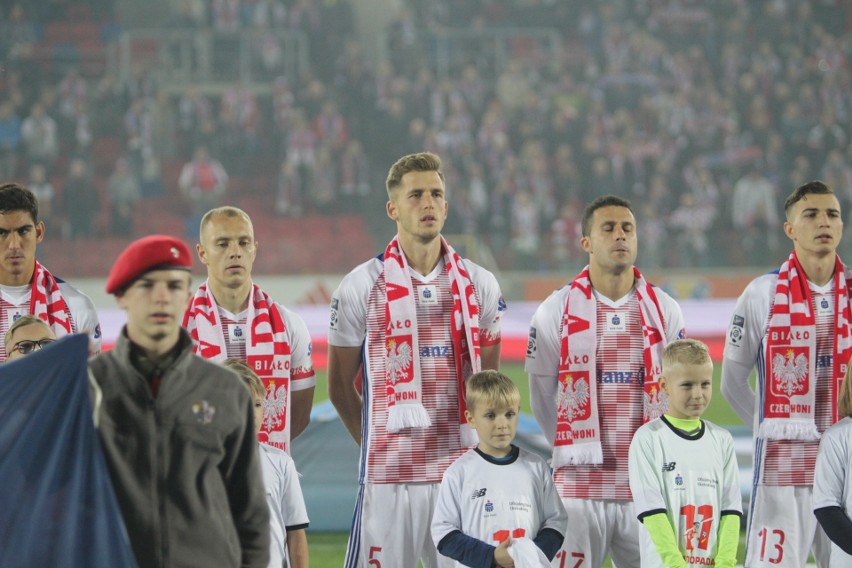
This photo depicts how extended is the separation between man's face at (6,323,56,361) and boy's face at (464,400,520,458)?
66.1 inches

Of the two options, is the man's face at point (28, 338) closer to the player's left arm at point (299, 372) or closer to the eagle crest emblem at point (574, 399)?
the player's left arm at point (299, 372)

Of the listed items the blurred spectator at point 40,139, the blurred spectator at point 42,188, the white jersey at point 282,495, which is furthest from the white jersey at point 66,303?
the blurred spectator at point 40,139

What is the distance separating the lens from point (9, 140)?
19000 millimetres

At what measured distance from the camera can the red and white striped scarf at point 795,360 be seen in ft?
14.9

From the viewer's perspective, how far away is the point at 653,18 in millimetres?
22094

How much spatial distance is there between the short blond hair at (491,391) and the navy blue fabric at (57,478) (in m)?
1.71

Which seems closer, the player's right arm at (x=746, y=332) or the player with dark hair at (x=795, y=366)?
the player with dark hair at (x=795, y=366)

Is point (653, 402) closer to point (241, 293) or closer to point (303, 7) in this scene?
point (241, 293)

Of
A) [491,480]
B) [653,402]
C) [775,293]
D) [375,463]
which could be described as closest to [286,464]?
[375,463]

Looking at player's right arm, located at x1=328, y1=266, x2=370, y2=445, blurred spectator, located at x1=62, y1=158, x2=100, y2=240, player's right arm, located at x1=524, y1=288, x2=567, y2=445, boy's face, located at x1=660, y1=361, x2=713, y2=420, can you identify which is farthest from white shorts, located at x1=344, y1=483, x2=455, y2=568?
blurred spectator, located at x1=62, y1=158, x2=100, y2=240

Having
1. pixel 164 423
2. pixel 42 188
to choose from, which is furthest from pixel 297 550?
pixel 42 188

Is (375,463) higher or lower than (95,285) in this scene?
lower

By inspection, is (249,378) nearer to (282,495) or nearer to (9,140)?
(282,495)

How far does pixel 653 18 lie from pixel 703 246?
6556 mm
